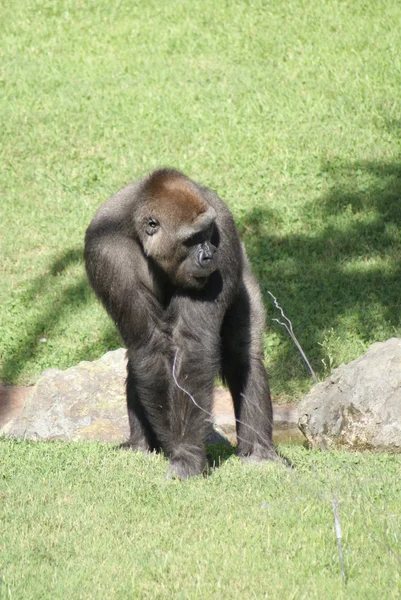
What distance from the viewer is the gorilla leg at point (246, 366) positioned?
17.9ft

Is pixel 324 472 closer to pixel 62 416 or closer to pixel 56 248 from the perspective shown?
pixel 62 416

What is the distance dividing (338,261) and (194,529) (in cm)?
589

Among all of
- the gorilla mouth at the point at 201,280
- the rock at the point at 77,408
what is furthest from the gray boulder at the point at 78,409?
the gorilla mouth at the point at 201,280

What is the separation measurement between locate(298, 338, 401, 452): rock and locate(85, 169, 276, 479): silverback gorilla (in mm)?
753

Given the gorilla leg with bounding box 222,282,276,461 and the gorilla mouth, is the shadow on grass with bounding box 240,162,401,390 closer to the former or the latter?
the gorilla leg with bounding box 222,282,276,461

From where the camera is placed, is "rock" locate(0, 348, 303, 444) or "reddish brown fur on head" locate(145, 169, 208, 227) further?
"rock" locate(0, 348, 303, 444)

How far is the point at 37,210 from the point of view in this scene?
10656 millimetres

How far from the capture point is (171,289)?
203 inches

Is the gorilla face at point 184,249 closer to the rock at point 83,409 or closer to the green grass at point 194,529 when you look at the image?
the green grass at point 194,529

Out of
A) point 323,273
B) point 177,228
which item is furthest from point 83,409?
point 323,273

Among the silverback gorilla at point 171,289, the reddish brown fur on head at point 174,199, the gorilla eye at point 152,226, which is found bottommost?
the silverback gorilla at point 171,289

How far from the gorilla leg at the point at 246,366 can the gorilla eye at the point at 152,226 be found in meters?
0.79

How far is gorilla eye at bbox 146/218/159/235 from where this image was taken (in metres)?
4.91

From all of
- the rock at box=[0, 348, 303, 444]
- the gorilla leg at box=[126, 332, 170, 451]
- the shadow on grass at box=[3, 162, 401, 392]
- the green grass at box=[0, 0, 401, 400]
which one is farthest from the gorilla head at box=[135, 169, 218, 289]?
the shadow on grass at box=[3, 162, 401, 392]
